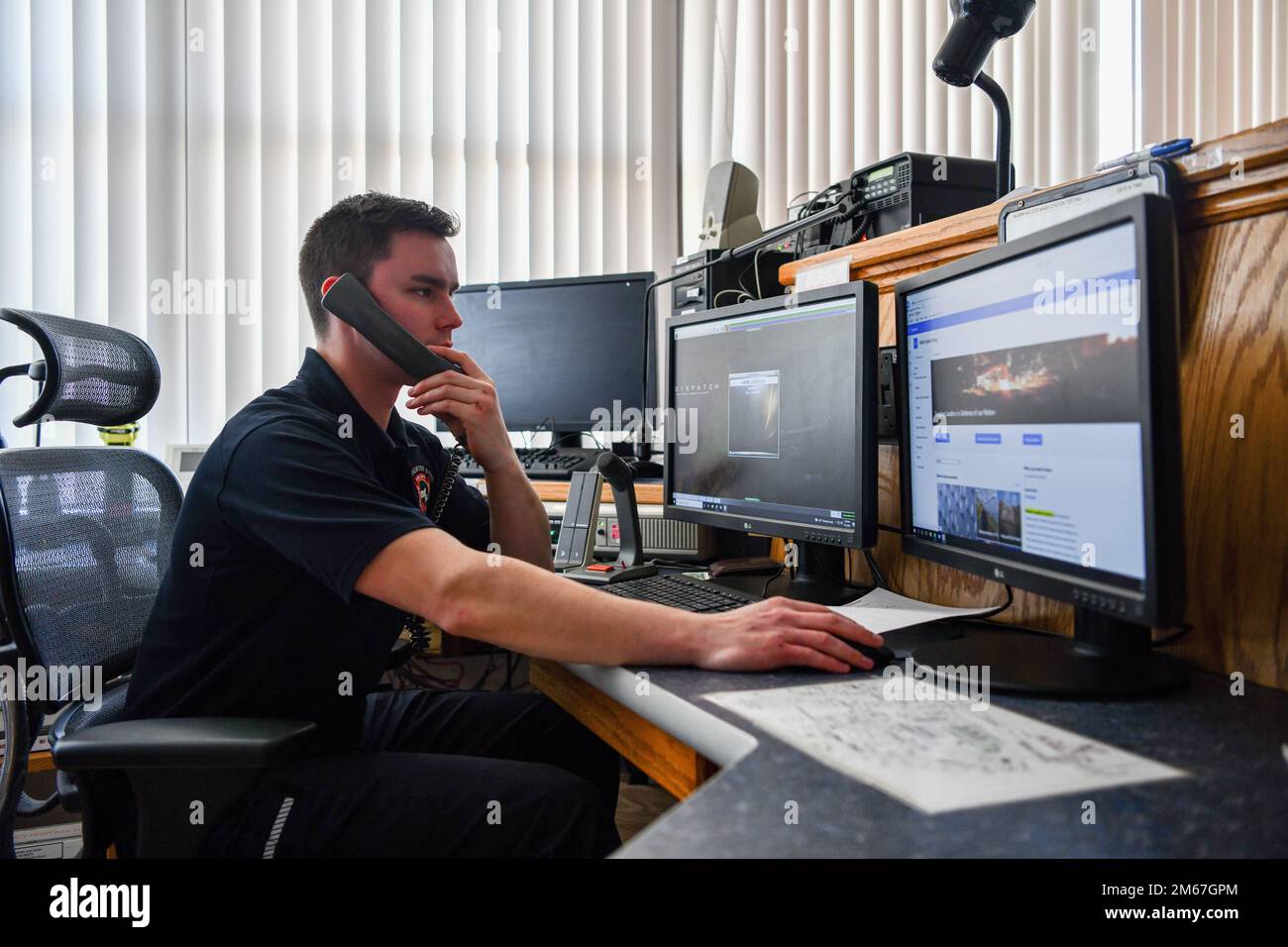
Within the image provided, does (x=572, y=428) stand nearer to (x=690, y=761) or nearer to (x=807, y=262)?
(x=807, y=262)

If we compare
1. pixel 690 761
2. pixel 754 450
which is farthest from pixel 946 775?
pixel 754 450

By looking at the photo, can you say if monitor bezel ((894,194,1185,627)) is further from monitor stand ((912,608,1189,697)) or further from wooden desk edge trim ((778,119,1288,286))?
wooden desk edge trim ((778,119,1288,286))

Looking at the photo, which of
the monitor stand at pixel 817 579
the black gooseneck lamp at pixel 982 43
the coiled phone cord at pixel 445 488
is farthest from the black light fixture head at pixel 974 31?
the coiled phone cord at pixel 445 488

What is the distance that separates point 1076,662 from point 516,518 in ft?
3.09

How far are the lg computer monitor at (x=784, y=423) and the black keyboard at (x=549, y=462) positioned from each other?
53cm

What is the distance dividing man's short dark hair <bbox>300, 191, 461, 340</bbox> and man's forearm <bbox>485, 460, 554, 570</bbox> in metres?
0.39

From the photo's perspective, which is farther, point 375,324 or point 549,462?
point 549,462

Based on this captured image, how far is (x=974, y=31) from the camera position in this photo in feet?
4.48

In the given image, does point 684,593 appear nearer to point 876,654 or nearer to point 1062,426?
point 876,654

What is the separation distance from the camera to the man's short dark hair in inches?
54.4

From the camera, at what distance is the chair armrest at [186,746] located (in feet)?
2.89

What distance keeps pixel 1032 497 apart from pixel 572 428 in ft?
5.06

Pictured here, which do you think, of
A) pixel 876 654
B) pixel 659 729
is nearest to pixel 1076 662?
pixel 876 654
